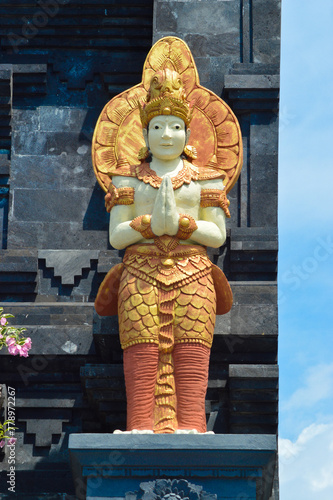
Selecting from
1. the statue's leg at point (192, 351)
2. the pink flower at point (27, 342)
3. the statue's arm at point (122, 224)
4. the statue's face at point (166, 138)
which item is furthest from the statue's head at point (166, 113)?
the pink flower at point (27, 342)

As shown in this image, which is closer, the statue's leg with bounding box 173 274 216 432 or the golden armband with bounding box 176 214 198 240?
the statue's leg with bounding box 173 274 216 432

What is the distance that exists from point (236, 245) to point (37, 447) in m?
3.03

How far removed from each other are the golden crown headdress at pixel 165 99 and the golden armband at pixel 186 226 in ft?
3.46

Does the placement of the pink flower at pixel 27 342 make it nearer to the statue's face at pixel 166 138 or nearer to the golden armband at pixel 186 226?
the golden armband at pixel 186 226

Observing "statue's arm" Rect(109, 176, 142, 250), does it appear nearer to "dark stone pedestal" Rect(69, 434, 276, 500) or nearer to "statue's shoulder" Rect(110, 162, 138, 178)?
"statue's shoulder" Rect(110, 162, 138, 178)

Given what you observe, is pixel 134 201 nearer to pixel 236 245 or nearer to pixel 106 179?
pixel 106 179

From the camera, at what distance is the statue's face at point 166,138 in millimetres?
11922

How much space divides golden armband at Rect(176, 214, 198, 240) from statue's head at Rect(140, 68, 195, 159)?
74cm

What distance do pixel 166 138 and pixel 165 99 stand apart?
0.39 meters

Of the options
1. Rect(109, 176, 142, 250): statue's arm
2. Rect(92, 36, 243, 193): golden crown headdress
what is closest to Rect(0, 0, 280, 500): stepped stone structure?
Rect(92, 36, 243, 193): golden crown headdress

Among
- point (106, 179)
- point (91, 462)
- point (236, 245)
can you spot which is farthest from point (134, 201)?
point (91, 462)

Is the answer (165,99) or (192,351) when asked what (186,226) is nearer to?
(192,351)

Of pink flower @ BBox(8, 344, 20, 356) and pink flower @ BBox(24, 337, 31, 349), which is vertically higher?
pink flower @ BBox(24, 337, 31, 349)

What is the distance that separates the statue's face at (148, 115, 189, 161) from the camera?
39.1 feet
